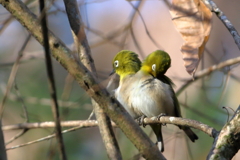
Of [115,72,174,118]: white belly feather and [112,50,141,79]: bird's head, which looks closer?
[115,72,174,118]: white belly feather

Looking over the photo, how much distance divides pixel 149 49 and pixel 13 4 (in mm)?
3445

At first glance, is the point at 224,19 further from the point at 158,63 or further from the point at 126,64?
the point at 126,64

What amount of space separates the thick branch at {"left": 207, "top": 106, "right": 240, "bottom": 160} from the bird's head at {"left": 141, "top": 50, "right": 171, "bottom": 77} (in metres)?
1.62

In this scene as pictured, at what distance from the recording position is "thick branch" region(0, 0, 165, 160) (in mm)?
1509

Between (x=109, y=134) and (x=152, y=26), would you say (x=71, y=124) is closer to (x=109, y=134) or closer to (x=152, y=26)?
(x=109, y=134)

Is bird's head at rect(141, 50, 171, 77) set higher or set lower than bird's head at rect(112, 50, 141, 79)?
lower

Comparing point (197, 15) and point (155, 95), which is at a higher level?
point (197, 15)

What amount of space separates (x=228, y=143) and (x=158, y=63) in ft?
5.52

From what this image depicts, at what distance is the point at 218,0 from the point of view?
6789mm

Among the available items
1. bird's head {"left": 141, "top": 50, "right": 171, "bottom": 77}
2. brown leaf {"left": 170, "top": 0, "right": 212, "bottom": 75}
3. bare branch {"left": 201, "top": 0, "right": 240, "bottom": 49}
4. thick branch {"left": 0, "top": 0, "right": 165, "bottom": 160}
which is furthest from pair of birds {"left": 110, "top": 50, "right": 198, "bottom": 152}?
thick branch {"left": 0, "top": 0, "right": 165, "bottom": 160}

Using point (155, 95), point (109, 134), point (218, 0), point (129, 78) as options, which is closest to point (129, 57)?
point (129, 78)

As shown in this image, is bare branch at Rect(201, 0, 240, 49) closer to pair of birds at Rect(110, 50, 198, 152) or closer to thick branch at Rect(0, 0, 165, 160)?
thick branch at Rect(0, 0, 165, 160)

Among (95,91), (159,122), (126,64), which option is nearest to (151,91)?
(126,64)

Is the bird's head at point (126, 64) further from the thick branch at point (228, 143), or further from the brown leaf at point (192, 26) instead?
the thick branch at point (228, 143)
